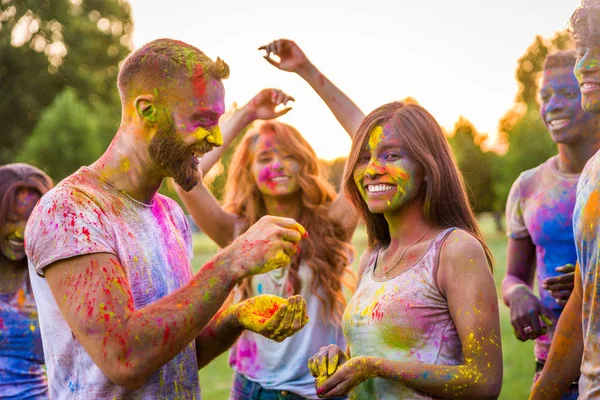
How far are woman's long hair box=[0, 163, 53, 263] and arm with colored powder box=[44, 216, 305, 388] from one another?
1808 mm

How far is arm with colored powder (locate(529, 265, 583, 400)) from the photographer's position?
278 centimetres

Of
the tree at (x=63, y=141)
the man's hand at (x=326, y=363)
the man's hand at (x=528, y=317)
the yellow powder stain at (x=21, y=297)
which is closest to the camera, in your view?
the man's hand at (x=326, y=363)

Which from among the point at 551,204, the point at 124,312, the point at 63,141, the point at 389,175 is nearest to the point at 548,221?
the point at 551,204

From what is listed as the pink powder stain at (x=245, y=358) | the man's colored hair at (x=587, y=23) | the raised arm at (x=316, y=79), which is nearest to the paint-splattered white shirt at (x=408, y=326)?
the man's colored hair at (x=587, y=23)

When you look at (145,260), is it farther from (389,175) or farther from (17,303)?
(17,303)

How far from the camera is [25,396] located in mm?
3852

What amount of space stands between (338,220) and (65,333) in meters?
2.46

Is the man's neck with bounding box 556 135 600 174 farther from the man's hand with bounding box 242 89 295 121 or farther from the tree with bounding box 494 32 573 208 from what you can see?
the tree with bounding box 494 32 573 208

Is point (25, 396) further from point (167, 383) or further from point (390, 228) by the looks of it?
point (390, 228)

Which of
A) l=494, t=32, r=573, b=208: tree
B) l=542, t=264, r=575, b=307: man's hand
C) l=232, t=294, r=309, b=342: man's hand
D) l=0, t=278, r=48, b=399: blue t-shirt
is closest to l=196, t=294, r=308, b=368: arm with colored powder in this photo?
l=232, t=294, r=309, b=342: man's hand

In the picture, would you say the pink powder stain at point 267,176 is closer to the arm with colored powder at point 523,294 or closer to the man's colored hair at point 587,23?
the arm with colored powder at point 523,294

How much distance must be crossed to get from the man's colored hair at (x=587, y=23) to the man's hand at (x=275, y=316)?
1.43 meters

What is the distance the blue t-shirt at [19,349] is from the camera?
3.83 metres

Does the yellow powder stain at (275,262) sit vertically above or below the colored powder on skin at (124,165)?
below
